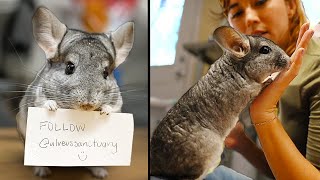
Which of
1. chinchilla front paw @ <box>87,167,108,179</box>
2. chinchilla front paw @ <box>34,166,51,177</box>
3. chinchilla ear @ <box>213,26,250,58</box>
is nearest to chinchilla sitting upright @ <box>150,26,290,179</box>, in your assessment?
chinchilla ear @ <box>213,26,250,58</box>

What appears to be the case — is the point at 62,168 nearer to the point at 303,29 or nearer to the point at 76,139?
the point at 76,139

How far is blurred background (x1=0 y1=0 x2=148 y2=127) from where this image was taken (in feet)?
2.74

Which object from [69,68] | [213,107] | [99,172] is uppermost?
[69,68]

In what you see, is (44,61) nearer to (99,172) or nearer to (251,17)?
(99,172)

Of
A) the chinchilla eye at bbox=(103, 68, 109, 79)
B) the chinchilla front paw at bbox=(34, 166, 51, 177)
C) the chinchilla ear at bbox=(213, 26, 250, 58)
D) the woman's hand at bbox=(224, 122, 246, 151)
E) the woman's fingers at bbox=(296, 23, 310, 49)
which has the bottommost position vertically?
the chinchilla front paw at bbox=(34, 166, 51, 177)

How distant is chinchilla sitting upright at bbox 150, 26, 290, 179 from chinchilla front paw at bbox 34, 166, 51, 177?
0.23 metres

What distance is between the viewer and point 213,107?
37.9 inches

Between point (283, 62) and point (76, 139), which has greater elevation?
point (283, 62)

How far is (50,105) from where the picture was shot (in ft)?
2.77

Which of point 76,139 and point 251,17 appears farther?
point 251,17

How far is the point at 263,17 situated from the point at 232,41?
107 mm

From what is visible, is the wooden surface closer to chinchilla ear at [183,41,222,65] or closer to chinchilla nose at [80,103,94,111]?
chinchilla nose at [80,103,94,111]

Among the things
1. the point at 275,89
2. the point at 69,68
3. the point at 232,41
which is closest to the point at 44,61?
the point at 69,68

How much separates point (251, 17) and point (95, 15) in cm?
38
